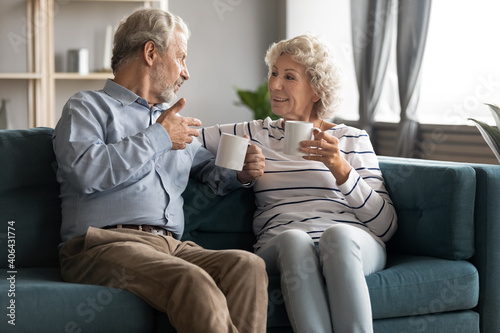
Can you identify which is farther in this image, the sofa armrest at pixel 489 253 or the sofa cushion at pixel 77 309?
the sofa armrest at pixel 489 253

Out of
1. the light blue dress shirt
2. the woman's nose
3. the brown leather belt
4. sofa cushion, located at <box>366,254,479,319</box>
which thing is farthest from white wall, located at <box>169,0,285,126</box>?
sofa cushion, located at <box>366,254,479,319</box>

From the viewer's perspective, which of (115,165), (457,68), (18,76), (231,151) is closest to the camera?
(115,165)

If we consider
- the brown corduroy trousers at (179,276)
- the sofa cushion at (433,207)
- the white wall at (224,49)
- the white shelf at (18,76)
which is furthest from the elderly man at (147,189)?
the white wall at (224,49)

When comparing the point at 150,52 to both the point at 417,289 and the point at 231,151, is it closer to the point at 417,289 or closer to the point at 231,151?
the point at 231,151

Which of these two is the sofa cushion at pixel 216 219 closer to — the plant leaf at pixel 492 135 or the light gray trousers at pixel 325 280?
the light gray trousers at pixel 325 280

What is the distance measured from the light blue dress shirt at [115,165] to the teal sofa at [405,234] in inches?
6.1

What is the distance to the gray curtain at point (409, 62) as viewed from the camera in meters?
4.29

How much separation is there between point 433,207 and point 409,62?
94.6 inches

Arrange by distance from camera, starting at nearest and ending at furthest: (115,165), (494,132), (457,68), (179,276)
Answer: (179,276)
(115,165)
(494,132)
(457,68)

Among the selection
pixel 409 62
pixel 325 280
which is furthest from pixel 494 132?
pixel 409 62

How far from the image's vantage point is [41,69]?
474 centimetres

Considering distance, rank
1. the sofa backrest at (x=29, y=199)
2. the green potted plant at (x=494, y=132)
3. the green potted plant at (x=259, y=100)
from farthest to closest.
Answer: the green potted plant at (x=259, y=100)
the green potted plant at (x=494, y=132)
the sofa backrest at (x=29, y=199)

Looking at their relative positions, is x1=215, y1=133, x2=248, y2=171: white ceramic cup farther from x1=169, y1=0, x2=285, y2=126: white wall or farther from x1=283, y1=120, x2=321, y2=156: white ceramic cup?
x1=169, y1=0, x2=285, y2=126: white wall

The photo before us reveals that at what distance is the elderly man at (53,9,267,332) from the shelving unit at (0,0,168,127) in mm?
2682
